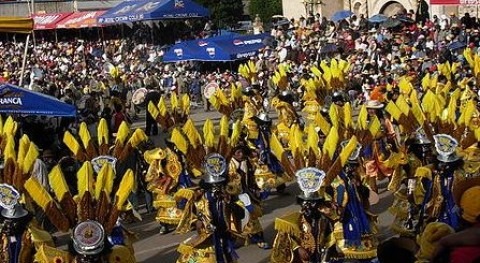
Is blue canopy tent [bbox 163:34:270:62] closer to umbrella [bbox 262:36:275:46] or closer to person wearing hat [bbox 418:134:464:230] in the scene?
umbrella [bbox 262:36:275:46]

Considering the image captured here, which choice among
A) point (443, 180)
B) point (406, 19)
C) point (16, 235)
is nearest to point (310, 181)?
point (443, 180)

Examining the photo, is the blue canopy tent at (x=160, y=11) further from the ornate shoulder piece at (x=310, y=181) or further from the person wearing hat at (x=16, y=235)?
the ornate shoulder piece at (x=310, y=181)

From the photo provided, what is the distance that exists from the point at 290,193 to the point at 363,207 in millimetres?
5461

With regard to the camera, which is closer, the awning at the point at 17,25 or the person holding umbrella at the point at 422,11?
the awning at the point at 17,25

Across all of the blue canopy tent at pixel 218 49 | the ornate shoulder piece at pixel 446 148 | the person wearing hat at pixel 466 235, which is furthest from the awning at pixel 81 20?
the person wearing hat at pixel 466 235

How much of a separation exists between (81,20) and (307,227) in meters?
33.1

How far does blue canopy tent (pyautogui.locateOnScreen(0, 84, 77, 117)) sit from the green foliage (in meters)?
37.0

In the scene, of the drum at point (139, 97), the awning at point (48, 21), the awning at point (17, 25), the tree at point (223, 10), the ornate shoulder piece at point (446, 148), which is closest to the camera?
the ornate shoulder piece at point (446, 148)

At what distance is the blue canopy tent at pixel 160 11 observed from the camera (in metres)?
33.6

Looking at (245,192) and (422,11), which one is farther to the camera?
(422,11)

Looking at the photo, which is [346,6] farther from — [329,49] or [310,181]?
[310,181]

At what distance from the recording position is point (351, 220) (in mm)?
8977

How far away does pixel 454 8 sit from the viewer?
3288cm

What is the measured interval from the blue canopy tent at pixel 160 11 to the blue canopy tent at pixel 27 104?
19779 mm
